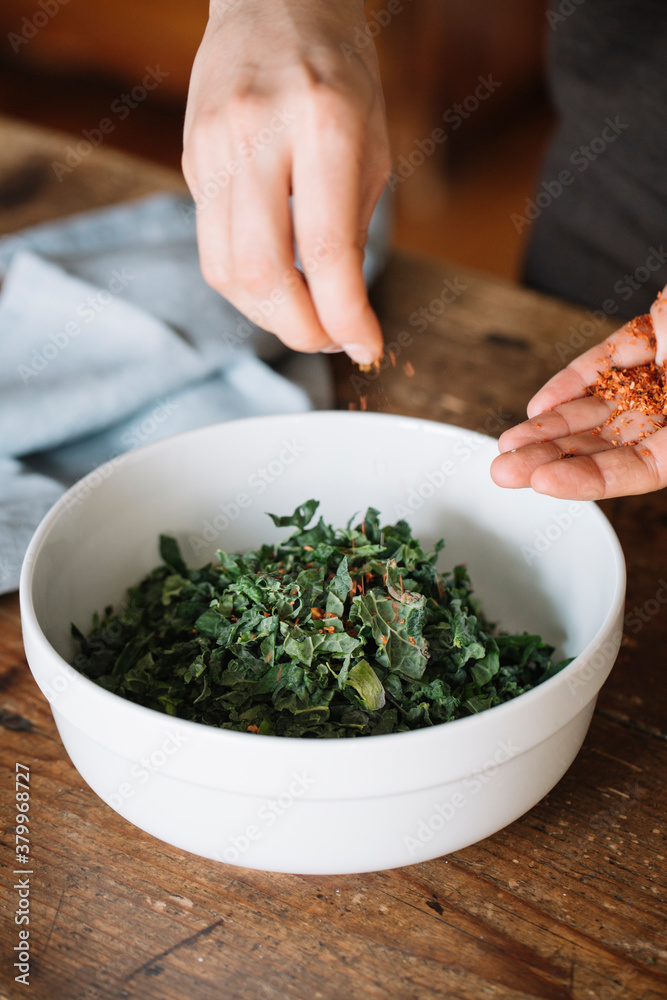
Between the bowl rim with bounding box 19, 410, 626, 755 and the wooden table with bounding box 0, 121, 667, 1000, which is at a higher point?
the bowl rim with bounding box 19, 410, 626, 755

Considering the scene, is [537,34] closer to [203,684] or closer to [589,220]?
[589,220]

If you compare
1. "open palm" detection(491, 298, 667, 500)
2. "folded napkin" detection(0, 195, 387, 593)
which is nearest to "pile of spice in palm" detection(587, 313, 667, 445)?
"open palm" detection(491, 298, 667, 500)

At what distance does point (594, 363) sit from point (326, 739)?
2.08 ft

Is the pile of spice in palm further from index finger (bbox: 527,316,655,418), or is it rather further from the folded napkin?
the folded napkin

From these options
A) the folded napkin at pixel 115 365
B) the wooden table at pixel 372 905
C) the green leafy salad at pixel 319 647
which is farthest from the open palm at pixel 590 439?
the folded napkin at pixel 115 365

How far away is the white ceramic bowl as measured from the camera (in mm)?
668

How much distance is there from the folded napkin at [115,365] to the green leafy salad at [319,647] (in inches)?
14.1

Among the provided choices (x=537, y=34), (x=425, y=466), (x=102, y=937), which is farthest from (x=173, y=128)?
(x=102, y=937)

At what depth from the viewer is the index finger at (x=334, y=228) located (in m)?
0.79

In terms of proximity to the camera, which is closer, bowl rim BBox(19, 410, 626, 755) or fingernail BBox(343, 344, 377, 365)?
bowl rim BBox(19, 410, 626, 755)

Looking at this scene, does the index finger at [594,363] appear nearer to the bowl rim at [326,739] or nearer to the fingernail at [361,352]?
the bowl rim at [326,739]

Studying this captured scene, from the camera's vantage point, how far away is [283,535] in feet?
3.78

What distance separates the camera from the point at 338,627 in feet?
2.80

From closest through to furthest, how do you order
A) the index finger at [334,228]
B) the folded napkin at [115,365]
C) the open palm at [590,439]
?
the index finger at [334,228] → the open palm at [590,439] → the folded napkin at [115,365]
